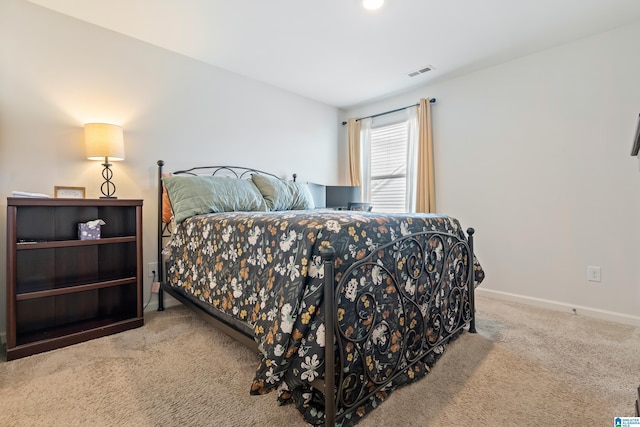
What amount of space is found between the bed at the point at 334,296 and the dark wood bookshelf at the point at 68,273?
451 mm

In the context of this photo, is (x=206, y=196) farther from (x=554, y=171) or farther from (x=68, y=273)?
(x=554, y=171)

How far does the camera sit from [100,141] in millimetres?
2072

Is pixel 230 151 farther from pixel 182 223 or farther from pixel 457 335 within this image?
pixel 457 335

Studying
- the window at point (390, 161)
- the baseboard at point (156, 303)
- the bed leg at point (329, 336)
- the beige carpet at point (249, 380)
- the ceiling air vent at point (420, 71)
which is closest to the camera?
the bed leg at point (329, 336)

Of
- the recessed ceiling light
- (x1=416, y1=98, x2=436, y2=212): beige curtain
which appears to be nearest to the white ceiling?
the recessed ceiling light

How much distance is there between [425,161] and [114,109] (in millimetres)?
2986

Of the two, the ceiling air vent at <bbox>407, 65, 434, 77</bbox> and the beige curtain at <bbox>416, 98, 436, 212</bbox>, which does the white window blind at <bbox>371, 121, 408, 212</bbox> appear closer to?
the beige curtain at <bbox>416, 98, 436, 212</bbox>

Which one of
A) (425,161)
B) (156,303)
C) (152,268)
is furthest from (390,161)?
(156,303)

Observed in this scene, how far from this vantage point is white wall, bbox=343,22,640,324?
2.26m

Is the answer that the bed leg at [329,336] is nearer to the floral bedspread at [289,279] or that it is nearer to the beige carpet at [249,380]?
the floral bedspread at [289,279]

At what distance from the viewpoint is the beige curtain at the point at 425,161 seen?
3.28 metres

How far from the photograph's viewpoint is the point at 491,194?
291cm

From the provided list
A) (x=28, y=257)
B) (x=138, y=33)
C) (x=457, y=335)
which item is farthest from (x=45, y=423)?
(x=138, y=33)

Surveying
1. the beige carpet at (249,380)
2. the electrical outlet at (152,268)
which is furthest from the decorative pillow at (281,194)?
the beige carpet at (249,380)
